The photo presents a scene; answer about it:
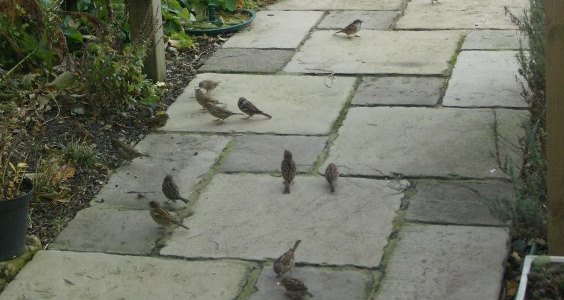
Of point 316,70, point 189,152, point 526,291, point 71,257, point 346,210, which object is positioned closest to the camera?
point 526,291

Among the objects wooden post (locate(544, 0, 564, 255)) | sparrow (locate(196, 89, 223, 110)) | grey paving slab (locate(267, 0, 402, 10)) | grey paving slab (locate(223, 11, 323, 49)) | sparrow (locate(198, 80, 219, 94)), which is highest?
wooden post (locate(544, 0, 564, 255))

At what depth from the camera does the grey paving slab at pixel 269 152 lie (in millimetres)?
6211

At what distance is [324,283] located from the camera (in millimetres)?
4820

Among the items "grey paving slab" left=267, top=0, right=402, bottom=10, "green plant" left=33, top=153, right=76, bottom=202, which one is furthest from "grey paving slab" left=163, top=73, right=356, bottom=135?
"grey paving slab" left=267, top=0, right=402, bottom=10

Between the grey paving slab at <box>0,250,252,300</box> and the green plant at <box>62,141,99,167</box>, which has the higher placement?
the grey paving slab at <box>0,250,252,300</box>

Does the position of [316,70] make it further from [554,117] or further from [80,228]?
[554,117]

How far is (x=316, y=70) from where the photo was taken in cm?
787

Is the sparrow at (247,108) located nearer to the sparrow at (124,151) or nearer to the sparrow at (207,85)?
the sparrow at (207,85)

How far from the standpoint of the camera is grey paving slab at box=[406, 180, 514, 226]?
213 inches

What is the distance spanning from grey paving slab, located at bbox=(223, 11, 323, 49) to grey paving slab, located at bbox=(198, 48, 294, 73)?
0.15 metres

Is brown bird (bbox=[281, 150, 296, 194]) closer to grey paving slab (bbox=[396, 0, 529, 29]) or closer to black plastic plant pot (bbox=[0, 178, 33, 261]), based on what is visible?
black plastic plant pot (bbox=[0, 178, 33, 261])

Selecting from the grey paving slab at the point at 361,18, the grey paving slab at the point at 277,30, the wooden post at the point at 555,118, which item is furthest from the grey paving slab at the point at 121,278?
the grey paving slab at the point at 361,18

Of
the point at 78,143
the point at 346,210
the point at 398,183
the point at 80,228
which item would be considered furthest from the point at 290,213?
the point at 78,143

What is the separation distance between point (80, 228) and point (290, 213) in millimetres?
1139
